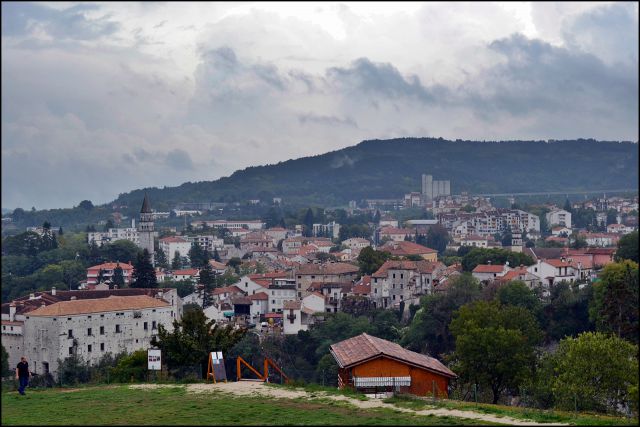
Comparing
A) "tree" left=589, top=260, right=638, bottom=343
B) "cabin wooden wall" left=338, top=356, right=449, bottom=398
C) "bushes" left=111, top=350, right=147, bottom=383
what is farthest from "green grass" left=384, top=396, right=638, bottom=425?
"tree" left=589, top=260, right=638, bottom=343

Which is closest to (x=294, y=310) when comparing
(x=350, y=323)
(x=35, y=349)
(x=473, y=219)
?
(x=350, y=323)

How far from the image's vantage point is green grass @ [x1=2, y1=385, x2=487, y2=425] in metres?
14.5

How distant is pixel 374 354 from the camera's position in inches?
828

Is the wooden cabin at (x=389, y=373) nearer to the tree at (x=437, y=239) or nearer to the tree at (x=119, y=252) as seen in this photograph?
the tree at (x=119, y=252)

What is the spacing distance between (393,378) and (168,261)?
78.6 meters

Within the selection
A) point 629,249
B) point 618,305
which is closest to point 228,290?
point 629,249

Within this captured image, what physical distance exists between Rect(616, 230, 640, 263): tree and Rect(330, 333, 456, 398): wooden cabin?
37.5m

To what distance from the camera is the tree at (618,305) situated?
39197mm

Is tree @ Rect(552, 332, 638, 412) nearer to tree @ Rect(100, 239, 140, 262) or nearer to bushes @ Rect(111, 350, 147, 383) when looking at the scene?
bushes @ Rect(111, 350, 147, 383)

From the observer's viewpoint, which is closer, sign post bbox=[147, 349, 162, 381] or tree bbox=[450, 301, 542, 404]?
sign post bbox=[147, 349, 162, 381]

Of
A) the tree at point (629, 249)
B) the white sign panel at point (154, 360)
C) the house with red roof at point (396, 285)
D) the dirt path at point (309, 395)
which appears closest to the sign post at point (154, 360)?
the white sign panel at point (154, 360)

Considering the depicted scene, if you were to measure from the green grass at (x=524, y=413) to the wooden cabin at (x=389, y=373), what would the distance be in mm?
2791

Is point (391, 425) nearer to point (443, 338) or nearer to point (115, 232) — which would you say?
point (443, 338)

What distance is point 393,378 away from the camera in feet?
68.3
